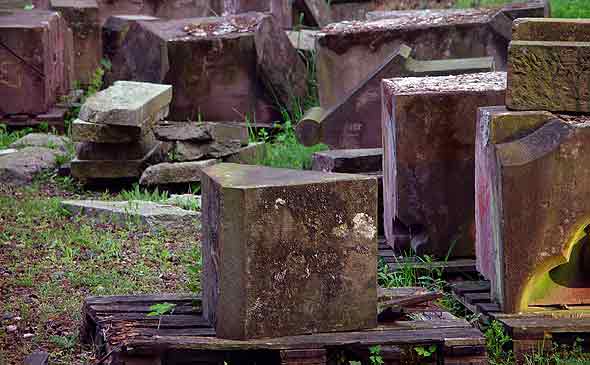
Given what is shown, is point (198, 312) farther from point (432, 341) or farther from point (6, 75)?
point (6, 75)

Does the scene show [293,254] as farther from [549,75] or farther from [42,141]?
[42,141]

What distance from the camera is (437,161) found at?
6516 mm

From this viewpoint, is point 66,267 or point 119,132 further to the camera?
point 119,132

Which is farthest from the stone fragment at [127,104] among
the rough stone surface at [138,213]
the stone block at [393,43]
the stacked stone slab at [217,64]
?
the stone block at [393,43]

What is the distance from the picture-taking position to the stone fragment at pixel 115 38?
1112cm

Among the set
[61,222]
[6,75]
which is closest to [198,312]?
[61,222]

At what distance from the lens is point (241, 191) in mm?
4680

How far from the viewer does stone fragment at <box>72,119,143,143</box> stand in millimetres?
8773

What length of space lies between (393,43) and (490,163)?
4.06 metres

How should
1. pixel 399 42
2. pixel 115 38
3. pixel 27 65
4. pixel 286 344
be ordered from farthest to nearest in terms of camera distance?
pixel 115 38
pixel 27 65
pixel 399 42
pixel 286 344

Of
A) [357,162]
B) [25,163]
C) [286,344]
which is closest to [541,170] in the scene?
[286,344]

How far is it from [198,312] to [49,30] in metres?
6.20

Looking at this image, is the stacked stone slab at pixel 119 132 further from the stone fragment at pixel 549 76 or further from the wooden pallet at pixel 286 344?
the stone fragment at pixel 549 76

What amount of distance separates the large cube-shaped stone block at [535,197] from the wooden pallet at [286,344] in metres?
0.48
